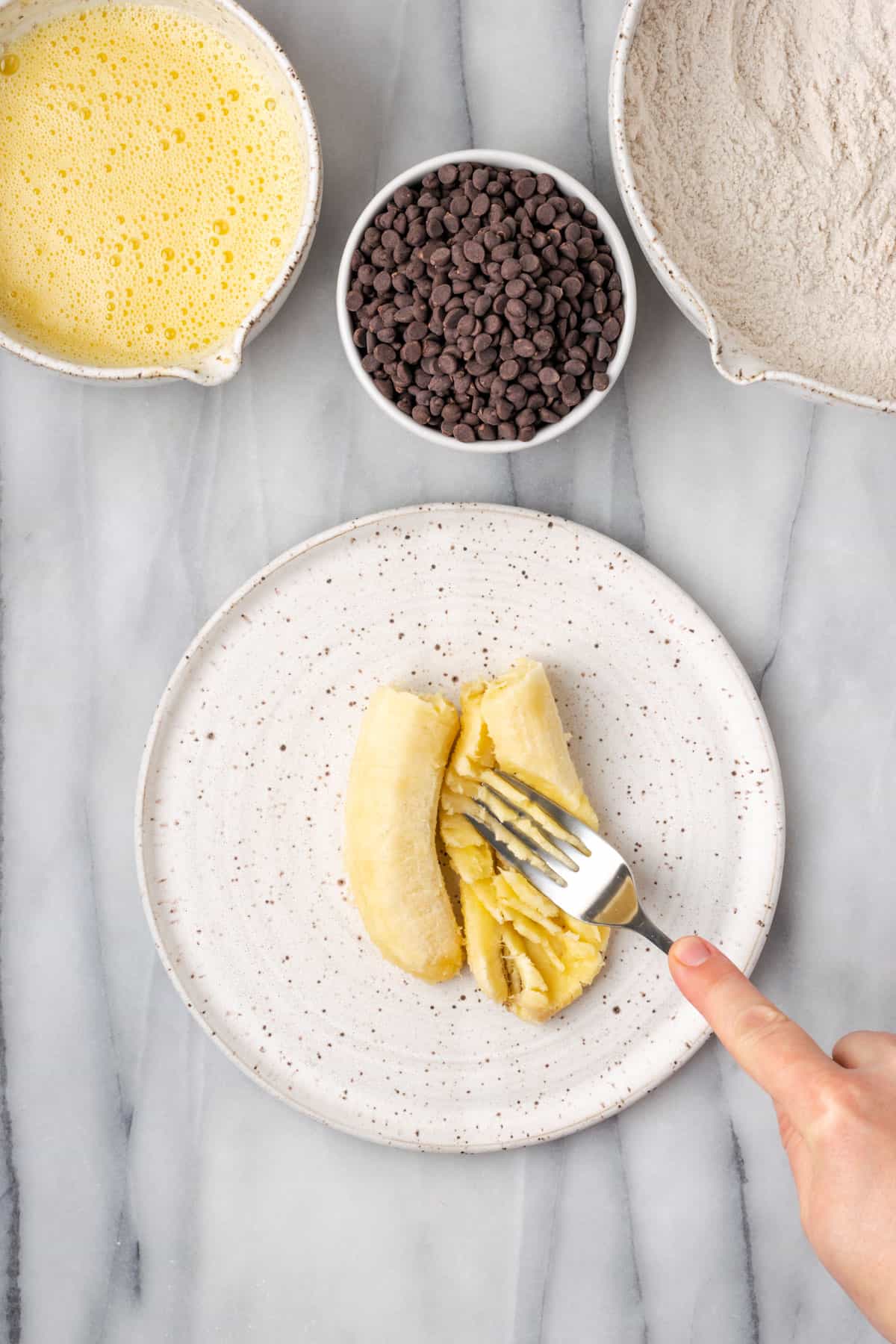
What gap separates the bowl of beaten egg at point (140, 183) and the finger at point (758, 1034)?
0.63m

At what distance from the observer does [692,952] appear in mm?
760

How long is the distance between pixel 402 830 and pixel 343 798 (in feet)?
0.29

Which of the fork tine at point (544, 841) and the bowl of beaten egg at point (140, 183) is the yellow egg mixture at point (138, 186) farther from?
the fork tine at point (544, 841)

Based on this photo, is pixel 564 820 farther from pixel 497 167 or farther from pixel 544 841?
pixel 497 167

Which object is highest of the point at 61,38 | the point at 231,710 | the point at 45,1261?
the point at 61,38

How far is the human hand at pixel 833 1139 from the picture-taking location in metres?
0.67

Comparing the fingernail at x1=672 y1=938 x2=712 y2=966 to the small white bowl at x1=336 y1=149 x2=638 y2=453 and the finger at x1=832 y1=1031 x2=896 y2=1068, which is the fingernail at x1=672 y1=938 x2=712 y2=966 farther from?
the small white bowl at x1=336 y1=149 x2=638 y2=453

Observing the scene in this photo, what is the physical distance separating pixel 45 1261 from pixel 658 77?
1225mm

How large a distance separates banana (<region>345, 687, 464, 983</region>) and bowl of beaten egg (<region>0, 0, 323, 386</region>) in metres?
0.35

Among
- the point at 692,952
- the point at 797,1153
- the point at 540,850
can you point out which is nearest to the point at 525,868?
the point at 540,850

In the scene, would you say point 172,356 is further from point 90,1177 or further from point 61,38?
point 90,1177

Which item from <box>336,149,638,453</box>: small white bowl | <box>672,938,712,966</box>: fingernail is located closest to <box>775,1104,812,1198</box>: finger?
<box>672,938,712,966</box>: fingernail

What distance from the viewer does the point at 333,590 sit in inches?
36.7

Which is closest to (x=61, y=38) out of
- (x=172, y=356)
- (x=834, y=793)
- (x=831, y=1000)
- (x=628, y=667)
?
(x=172, y=356)
